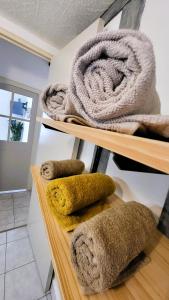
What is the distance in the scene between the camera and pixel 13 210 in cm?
174

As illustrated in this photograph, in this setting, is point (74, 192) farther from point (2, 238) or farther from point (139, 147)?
point (2, 238)

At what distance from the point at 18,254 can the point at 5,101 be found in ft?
5.33

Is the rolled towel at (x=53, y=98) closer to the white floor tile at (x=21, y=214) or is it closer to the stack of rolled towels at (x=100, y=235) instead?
the stack of rolled towels at (x=100, y=235)

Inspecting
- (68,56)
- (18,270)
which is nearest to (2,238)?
(18,270)

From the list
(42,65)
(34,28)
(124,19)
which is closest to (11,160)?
(42,65)

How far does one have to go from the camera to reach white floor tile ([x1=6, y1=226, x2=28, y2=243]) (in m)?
1.38

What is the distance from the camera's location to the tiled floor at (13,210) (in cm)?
154

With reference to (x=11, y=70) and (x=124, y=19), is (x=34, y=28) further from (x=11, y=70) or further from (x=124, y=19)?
(x=11, y=70)

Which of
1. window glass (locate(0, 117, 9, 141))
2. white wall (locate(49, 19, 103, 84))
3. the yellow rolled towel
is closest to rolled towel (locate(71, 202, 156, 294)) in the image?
the yellow rolled towel

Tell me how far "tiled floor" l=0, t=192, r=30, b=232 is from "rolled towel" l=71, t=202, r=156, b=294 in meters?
1.52

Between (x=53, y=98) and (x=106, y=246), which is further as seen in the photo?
(x=53, y=98)

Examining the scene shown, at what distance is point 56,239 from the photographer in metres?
0.38

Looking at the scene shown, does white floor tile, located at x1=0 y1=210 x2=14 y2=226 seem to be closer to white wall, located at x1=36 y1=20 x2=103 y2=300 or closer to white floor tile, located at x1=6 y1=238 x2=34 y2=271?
white floor tile, located at x1=6 y1=238 x2=34 y2=271

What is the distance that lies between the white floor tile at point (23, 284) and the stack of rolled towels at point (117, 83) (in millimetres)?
1283
